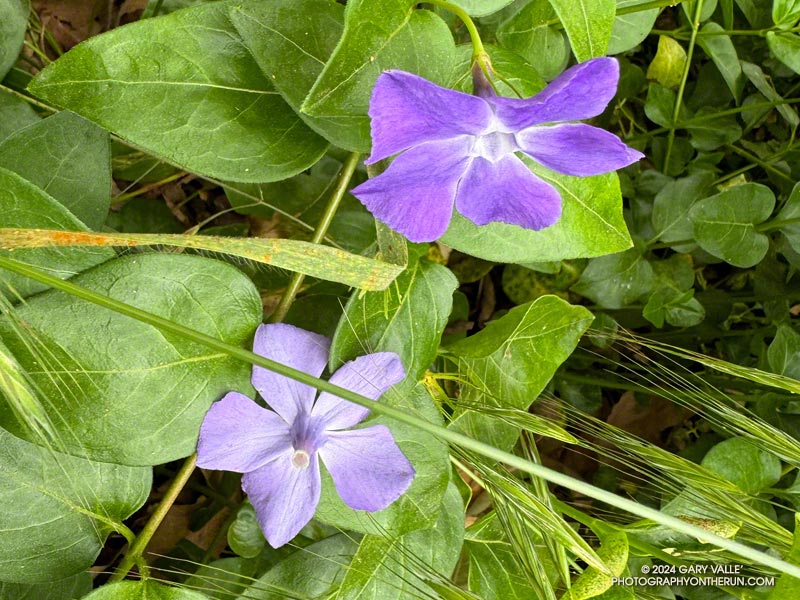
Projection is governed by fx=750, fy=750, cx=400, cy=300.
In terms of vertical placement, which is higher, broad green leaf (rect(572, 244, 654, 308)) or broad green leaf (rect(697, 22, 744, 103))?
broad green leaf (rect(697, 22, 744, 103))

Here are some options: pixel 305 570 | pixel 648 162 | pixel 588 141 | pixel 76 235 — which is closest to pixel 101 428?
pixel 76 235

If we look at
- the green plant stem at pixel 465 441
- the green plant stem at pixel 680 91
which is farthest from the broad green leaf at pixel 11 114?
the green plant stem at pixel 680 91

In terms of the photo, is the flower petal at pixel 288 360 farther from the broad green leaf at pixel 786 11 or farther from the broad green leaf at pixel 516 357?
the broad green leaf at pixel 786 11

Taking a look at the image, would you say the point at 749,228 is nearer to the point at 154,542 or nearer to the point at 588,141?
the point at 588,141

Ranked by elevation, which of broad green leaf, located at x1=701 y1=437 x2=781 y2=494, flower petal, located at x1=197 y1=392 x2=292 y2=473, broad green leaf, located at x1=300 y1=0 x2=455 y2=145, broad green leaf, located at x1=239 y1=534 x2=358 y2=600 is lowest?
broad green leaf, located at x1=701 y1=437 x2=781 y2=494

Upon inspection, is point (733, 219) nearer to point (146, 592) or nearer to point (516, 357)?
point (516, 357)

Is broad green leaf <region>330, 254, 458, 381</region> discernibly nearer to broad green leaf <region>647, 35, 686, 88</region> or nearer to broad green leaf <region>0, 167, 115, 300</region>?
broad green leaf <region>0, 167, 115, 300</region>

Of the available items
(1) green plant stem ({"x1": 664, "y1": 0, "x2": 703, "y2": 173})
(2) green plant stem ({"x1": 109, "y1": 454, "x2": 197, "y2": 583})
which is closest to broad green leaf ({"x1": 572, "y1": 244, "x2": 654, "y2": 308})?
(1) green plant stem ({"x1": 664, "y1": 0, "x2": 703, "y2": 173})

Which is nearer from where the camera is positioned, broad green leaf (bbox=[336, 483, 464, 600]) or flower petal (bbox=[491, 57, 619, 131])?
flower petal (bbox=[491, 57, 619, 131])
